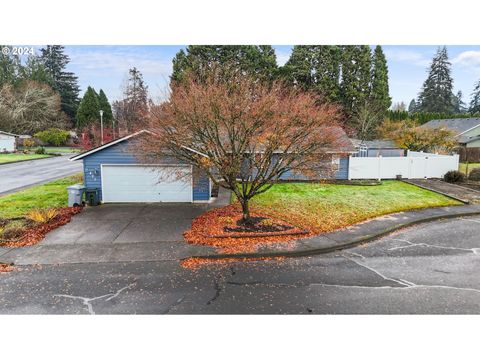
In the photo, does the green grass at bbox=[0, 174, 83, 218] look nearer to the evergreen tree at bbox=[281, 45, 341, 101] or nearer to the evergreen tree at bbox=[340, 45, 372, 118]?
the evergreen tree at bbox=[281, 45, 341, 101]

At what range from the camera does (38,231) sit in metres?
10.4

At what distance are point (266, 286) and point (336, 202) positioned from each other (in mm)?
8561

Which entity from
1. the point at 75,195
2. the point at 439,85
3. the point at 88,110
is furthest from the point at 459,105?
the point at 75,195

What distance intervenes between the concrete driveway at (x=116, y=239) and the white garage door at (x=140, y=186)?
1.26m

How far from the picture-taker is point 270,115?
10.2m

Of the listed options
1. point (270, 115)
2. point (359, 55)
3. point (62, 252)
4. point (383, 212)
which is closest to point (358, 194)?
point (383, 212)

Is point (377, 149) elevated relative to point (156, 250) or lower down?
elevated

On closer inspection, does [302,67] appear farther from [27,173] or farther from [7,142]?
[7,142]

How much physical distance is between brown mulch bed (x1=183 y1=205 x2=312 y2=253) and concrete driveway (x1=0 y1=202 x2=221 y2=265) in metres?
0.43

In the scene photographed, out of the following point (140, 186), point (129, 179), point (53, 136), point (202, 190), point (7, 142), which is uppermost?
point (53, 136)

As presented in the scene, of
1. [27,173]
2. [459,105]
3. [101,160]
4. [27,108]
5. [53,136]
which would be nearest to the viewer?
[101,160]

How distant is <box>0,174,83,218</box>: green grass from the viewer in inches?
510

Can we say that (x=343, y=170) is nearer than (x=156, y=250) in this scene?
No

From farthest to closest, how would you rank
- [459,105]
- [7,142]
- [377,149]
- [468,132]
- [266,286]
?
[459,105] → [7,142] → [468,132] → [377,149] → [266,286]
